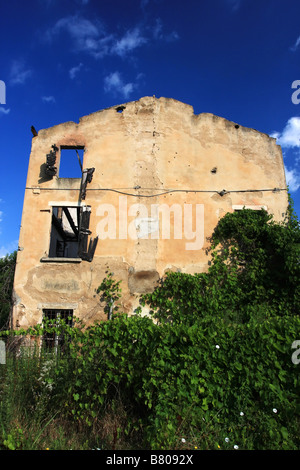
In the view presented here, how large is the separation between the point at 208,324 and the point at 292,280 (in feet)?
14.7

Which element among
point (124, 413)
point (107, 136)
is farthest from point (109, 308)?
point (107, 136)

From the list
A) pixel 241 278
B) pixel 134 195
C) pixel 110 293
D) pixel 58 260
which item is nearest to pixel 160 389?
pixel 110 293

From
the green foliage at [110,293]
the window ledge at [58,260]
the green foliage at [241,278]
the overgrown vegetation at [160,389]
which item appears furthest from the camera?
the window ledge at [58,260]

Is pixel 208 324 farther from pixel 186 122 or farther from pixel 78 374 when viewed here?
pixel 186 122

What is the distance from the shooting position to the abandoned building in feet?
31.2

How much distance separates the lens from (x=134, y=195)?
1036 centimetres

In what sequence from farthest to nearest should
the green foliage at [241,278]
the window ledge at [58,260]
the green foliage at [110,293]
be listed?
1. the window ledge at [58,260]
2. the green foliage at [110,293]
3. the green foliage at [241,278]

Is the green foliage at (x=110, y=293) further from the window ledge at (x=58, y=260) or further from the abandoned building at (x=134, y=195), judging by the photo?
the window ledge at (x=58, y=260)

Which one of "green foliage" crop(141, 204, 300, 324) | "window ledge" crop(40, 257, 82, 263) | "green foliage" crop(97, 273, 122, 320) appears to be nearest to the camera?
"green foliage" crop(141, 204, 300, 324)

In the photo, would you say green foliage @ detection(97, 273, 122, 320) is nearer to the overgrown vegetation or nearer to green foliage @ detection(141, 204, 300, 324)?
green foliage @ detection(141, 204, 300, 324)

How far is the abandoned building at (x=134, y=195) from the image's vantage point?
31.2ft

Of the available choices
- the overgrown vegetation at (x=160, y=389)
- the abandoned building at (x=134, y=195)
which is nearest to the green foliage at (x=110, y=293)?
the abandoned building at (x=134, y=195)

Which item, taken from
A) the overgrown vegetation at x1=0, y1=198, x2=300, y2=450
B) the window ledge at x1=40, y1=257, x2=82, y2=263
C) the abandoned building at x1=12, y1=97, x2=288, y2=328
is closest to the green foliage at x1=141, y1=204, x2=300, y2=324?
the abandoned building at x1=12, y1=97, x2=288, y2=328

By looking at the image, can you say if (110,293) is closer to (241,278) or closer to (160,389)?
(241,278)
